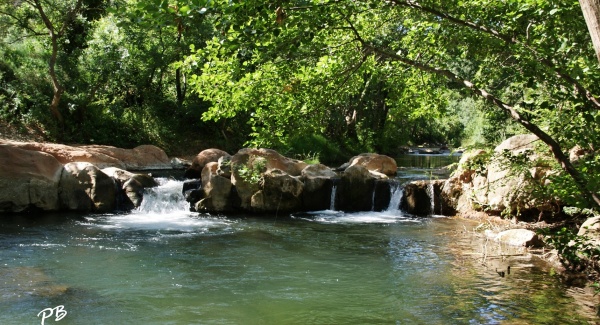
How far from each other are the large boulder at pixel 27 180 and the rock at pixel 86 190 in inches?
9.3

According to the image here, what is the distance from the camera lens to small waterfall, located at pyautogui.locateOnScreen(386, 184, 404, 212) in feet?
52.7

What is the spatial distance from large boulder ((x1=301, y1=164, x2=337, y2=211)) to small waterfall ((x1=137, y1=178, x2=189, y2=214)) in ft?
11.0

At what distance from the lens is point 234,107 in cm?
624

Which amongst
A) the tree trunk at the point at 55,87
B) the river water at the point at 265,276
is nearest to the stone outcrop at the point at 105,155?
the river water at the point at 265,276

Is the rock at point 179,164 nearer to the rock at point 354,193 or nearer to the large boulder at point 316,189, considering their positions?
the large boulder at point 316,189

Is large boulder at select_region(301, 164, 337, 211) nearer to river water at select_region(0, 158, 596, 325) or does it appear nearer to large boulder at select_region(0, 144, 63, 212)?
river water at select_region(0, 158, 596, 325)

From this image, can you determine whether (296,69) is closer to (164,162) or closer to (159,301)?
(159,301)

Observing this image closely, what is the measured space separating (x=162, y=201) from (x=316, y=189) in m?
4.30

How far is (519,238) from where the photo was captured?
35.2 ft

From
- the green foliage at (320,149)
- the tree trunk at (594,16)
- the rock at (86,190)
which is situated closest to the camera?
the tree trunk at (594,16)

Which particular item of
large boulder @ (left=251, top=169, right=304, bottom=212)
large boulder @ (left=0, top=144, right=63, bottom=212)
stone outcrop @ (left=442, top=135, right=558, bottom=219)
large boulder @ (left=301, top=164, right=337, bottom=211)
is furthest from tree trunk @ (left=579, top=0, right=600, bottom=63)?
large boulder @ (left=0, top=144, right=63, bottom=212)

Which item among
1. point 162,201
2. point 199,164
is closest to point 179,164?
point 199,164

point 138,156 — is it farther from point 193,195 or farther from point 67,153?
point 193,195

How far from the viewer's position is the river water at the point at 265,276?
672 cm
